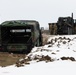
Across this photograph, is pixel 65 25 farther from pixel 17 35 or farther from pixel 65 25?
pixel 17 35

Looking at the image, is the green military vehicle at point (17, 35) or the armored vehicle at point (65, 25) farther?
the armored vehicle at point (65, 25)

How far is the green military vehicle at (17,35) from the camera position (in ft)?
63.7

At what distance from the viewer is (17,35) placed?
Answer: 22500 millimetres

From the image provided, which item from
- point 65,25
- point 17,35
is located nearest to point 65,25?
point 65,25

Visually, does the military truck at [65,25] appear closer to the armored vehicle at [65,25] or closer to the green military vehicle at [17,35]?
the armored vehicle at [65,25]

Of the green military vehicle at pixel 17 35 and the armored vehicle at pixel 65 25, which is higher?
the green military vehicle at pixel 17 35

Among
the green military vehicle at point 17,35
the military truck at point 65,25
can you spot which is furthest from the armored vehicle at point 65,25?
the green military vehicle at point 17,35

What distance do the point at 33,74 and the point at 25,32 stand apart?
43.3 feet

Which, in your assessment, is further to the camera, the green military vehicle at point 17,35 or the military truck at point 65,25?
the military truck at point 65,25

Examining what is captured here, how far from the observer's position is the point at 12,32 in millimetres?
22344

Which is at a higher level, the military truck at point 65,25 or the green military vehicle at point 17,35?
the green military vehicle at point 17,35

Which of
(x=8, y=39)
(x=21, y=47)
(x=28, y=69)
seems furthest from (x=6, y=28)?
(x=28, y=69)

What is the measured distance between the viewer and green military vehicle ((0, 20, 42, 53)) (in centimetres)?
1941

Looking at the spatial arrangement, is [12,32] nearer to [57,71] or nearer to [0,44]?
[0,44]
